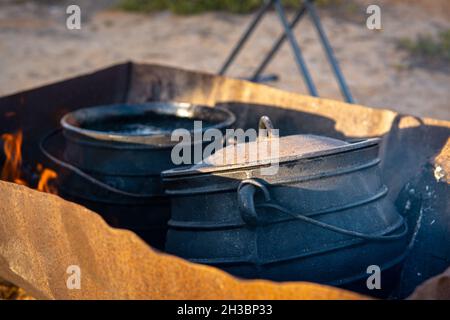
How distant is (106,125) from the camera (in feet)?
12.3

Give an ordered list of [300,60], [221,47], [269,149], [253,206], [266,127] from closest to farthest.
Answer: [253,206]
[269,149]
[266,127]
[300,60]
[221,47]

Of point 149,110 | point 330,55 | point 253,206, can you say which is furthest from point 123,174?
point 330,55

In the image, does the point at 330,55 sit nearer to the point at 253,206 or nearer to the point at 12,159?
the point at 12,159

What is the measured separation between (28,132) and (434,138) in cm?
229

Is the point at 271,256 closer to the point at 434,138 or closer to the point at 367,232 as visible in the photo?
the point at 367,232

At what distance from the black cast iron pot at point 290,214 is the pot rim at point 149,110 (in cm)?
53

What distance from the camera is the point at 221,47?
9.99 metres

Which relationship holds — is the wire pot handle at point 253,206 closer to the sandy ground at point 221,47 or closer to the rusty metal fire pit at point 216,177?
the rusty metal fire pit at point 216,177

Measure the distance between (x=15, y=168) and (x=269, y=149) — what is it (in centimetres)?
179

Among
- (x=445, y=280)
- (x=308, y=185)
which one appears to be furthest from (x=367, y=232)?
(x=445, y=280)

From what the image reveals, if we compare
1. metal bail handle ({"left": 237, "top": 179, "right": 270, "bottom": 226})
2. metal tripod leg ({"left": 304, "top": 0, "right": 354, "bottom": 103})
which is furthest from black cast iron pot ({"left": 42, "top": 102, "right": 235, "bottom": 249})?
metal tripod leg ({"left": 304, "top": 0, "right": 354, "bottom": 103})

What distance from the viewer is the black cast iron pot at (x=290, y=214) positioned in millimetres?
2516

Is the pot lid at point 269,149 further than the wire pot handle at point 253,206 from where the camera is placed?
Yes

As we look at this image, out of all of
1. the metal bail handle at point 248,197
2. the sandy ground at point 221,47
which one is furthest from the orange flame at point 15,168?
the sandy ground at point 221,47
